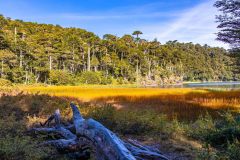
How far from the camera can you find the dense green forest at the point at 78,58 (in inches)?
1663

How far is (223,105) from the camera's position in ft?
47.7

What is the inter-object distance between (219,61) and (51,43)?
109 metres

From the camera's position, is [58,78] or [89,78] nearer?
[58,78]

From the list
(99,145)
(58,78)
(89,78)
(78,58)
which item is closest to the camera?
(99,145)

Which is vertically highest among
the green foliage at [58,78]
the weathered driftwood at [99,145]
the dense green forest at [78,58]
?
the dense green forest at [78,58]

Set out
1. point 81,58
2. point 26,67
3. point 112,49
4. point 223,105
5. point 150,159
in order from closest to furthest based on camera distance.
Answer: point 150,159 < point 223,105 < point 26,67 < point 81,58 < point 112,49

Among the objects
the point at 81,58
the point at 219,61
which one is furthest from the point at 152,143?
the point at 219,61

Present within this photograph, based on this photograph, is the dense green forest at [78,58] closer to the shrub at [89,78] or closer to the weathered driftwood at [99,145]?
the shrub at [89,78]

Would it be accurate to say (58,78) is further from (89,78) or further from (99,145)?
(99,145)

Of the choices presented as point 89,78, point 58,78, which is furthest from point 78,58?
point 58,78

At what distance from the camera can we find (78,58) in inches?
2420

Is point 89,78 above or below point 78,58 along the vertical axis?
below

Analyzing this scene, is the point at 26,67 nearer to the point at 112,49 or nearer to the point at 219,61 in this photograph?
the point at 112,49

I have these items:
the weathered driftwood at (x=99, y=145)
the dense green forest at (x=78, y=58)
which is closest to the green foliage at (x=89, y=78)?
the dense green forest at (x=78, y=58)
